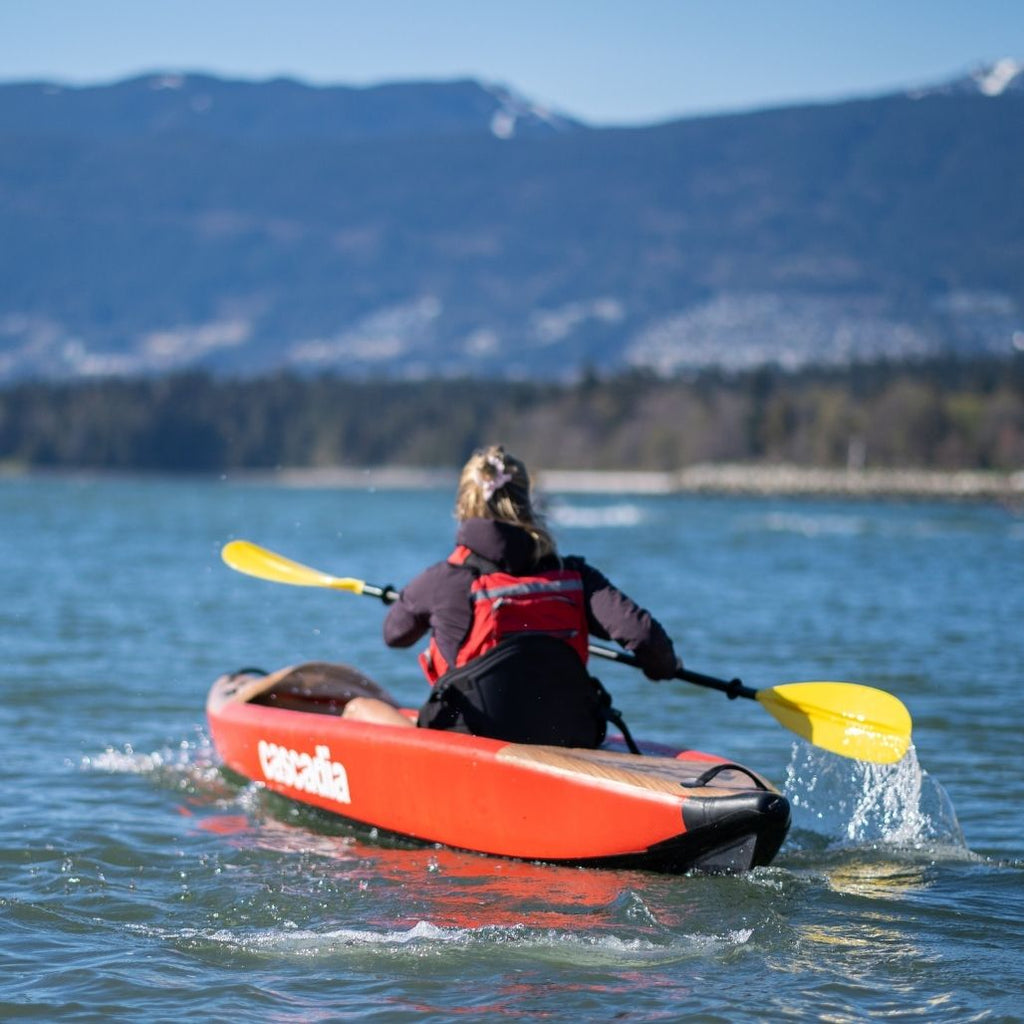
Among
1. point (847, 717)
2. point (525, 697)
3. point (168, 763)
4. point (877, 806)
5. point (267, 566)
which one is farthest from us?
point (267, 566)

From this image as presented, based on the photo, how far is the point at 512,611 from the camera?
697cm

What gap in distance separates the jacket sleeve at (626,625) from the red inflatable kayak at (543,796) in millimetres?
451

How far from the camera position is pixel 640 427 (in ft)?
488

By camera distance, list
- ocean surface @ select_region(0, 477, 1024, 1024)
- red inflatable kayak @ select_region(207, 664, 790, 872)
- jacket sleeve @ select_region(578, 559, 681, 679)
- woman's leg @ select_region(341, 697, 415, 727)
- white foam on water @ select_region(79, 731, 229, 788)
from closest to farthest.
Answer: ocean surface @ select_region(0, 477, 1024, 1024) → red inflatable kayak @ select_region(207, 664, 790, 872) → jacket sleeve @ select_region(578, 559, 681, 679) → woman's leg @ select_region(341, 697, 415, 727) → white foam on water @ select_region(79, 731, 229, 788)

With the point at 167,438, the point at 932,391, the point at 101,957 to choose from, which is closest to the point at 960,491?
the point at 932,391

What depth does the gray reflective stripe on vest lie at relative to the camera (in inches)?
274

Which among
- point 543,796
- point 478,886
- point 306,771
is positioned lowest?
point 478,886

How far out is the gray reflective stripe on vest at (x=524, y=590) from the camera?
696 centimetres

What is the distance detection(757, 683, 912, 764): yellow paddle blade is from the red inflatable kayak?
0.60 metres

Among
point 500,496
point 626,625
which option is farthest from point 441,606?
point 626,625

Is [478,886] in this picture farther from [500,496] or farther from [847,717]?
[847,717]

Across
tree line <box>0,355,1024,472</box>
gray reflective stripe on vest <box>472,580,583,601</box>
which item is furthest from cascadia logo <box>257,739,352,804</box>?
tree line <box>0,355,1024,472</box>

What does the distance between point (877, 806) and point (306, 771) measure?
274 cm

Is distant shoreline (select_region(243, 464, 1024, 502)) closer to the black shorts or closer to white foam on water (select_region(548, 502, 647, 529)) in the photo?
white foam on water (select_region(548, 502, 647, 529))
